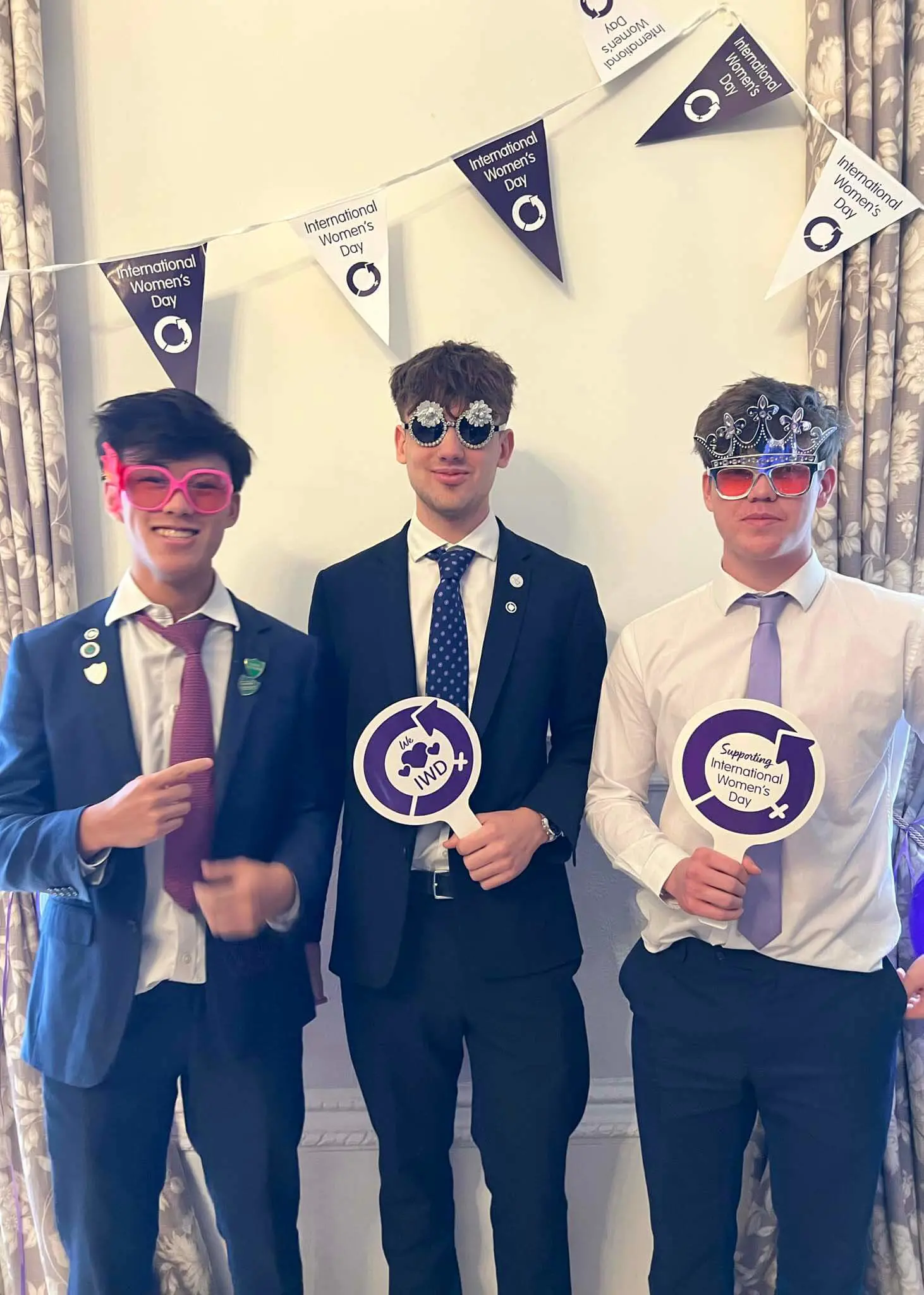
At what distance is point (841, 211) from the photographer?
67.5 inches

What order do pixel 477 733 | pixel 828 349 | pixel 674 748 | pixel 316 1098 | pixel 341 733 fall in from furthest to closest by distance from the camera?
pixel 316 1098
pixel 828 349
pixel 341 733
pixel 477 733
pixel 674 748

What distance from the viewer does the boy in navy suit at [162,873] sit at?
1271 mm

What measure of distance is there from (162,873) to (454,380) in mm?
908

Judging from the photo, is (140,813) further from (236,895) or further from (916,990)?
(916,990)

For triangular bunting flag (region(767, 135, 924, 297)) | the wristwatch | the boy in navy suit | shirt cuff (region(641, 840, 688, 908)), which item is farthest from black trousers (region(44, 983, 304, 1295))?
triangular bunting flag (region(767, 135, 924, 297))

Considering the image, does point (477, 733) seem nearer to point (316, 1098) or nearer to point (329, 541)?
point (329, 541)

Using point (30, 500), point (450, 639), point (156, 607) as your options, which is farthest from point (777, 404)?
point (30, 500)

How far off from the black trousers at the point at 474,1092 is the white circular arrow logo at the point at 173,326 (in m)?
1.18

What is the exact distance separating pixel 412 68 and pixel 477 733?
1417mm

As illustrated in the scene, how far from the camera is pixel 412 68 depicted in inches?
70.9

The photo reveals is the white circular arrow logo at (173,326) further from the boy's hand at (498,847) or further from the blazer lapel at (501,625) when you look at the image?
the boy's hand at (498,847)

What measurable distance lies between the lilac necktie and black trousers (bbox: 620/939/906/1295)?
6 centimetres

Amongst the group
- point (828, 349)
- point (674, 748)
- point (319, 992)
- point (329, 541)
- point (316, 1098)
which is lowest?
point (316, 1098)

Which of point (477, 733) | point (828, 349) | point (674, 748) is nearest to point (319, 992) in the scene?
point (477, 733)
